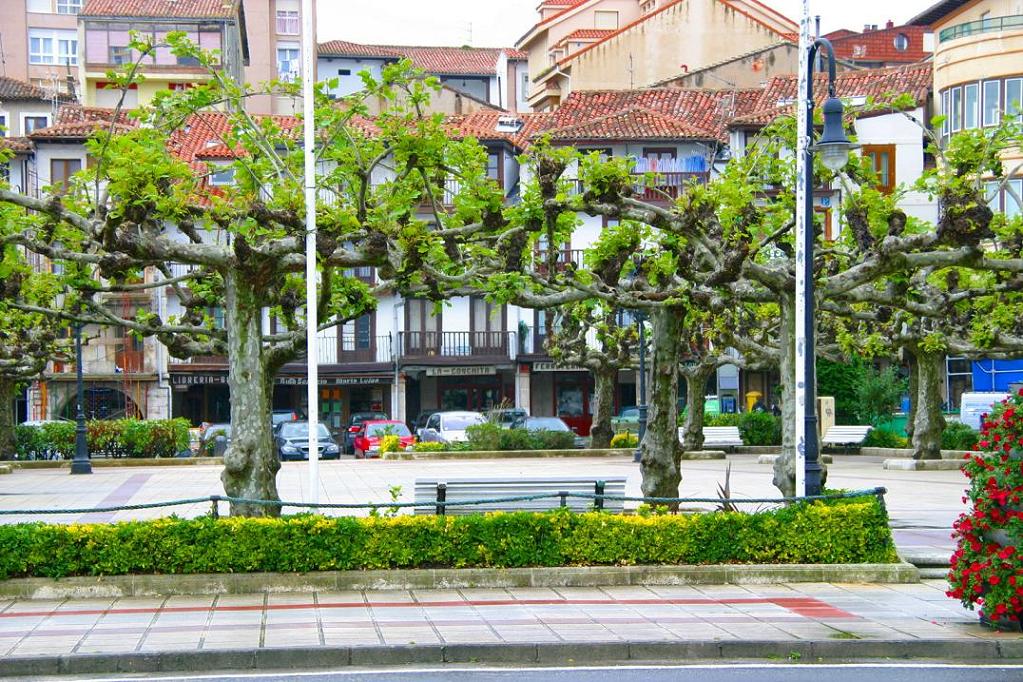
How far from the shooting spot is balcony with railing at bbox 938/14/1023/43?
160 feet

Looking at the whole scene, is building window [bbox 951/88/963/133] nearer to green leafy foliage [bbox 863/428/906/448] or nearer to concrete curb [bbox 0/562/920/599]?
green leafy foliage [bbox 863/428/906/448]

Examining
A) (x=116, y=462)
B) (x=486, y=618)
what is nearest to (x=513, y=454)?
(x=116, y=462)

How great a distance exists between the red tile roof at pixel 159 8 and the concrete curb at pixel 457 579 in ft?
180

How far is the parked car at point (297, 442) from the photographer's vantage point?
46562 millimetres

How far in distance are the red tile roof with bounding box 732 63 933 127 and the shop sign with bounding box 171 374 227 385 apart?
76.8ft

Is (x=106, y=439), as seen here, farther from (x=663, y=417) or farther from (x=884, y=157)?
(x=884, y=157)

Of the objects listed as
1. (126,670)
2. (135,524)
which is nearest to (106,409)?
(135,524)

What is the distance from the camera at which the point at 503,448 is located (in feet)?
148

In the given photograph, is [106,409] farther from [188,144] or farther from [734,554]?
[734,554]

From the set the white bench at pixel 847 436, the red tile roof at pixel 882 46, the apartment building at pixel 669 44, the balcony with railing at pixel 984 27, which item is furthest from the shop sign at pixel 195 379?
the red tile roof at pixel 882 46

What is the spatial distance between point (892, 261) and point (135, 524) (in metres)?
10.6

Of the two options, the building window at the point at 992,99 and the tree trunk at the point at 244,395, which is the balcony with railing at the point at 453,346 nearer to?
the building window at the point at 992,99

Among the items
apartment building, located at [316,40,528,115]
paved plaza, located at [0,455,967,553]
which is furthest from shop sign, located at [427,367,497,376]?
apartment building, located at [316,40,528,115]

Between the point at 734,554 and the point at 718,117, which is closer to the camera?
the point at 734,554
